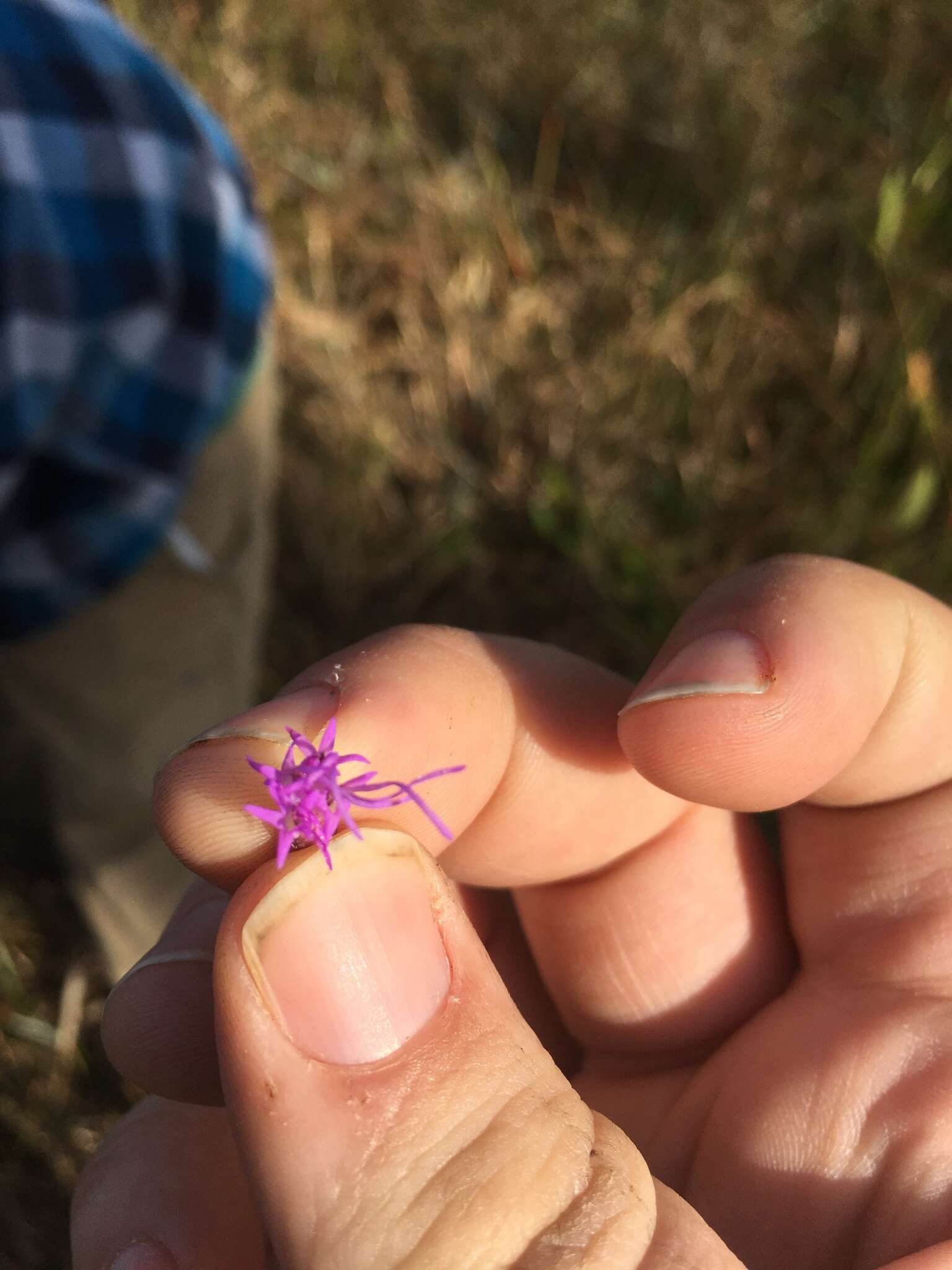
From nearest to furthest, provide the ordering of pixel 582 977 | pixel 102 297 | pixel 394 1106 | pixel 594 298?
pixel 394 1106 < pixel 582 977 < pixel 102 297 < pixel 594 298

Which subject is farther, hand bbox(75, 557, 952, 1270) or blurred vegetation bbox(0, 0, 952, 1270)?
blurred vegetation bbox(0, 0, 952, 1270)

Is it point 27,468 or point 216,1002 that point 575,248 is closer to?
point 27,468

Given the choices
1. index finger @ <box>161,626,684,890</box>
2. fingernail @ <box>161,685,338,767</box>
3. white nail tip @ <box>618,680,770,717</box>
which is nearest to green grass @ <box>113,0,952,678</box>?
index finger @ <box>161,626,684,890</box>

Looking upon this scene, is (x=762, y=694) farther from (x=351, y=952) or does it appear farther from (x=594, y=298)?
(x=594, y=298)

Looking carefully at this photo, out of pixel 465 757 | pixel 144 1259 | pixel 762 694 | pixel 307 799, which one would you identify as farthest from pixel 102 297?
pixel 144 1259

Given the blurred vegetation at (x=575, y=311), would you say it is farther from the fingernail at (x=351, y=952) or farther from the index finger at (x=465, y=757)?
the fingernail at (x=351, y=952)

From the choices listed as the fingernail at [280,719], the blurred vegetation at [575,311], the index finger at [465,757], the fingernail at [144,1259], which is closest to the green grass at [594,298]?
the blurred vegetation at [575,311]

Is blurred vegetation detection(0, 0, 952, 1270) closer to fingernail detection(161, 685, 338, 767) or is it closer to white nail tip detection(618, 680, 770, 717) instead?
white nail tip detection(618, 680, 770, 717)
